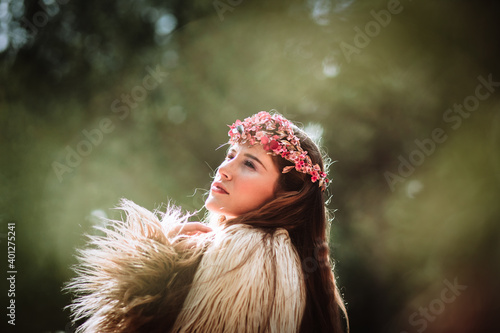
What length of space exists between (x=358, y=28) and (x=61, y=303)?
3332 millimetres

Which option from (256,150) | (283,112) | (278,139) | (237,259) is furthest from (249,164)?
(283,112)

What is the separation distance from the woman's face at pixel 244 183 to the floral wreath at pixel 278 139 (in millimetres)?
42

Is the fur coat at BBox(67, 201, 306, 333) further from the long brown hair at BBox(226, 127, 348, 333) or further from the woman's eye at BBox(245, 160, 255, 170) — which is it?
the woman's eye at BBox(245, 160, 255, 170)

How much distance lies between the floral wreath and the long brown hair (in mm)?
32

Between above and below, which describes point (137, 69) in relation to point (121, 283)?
above

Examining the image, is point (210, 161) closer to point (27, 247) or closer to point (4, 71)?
point (27, 247)

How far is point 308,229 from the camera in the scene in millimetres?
1603

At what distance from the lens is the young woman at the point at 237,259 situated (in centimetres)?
131

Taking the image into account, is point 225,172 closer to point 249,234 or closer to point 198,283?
point 249,234

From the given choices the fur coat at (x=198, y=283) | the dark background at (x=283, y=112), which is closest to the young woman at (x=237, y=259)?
Result: the fur coat at (x=198, y=283)

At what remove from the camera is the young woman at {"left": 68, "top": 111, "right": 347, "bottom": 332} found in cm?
131

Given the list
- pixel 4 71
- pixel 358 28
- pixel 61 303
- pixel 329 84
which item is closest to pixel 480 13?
pixel 358 28

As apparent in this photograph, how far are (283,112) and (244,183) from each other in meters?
1.96

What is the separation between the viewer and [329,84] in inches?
140
